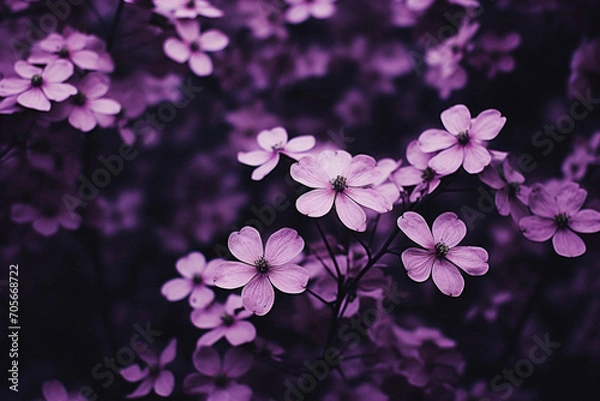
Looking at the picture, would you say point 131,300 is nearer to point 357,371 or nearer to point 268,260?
point 357,371

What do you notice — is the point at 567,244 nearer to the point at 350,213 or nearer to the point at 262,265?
the point at 350,213

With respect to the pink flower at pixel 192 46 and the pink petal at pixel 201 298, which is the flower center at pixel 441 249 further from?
the pink flower at pixel 192 46

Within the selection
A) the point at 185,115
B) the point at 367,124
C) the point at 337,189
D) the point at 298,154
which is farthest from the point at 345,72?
the point at 337,189

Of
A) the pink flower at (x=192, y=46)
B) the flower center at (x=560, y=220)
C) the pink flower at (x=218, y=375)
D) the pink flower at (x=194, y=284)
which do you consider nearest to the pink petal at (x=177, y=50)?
the pink flower at (x=192, y=46)

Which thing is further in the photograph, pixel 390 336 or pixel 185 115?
pixel 185 115

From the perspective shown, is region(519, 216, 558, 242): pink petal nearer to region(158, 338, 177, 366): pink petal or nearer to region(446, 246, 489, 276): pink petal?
region(446, 246, 489, 276): pink petal

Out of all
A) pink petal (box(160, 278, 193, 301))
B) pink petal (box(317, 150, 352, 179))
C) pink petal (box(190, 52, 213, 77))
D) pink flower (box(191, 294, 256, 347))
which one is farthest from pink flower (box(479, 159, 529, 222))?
pink petal (box(190, 52, 213, 77))
